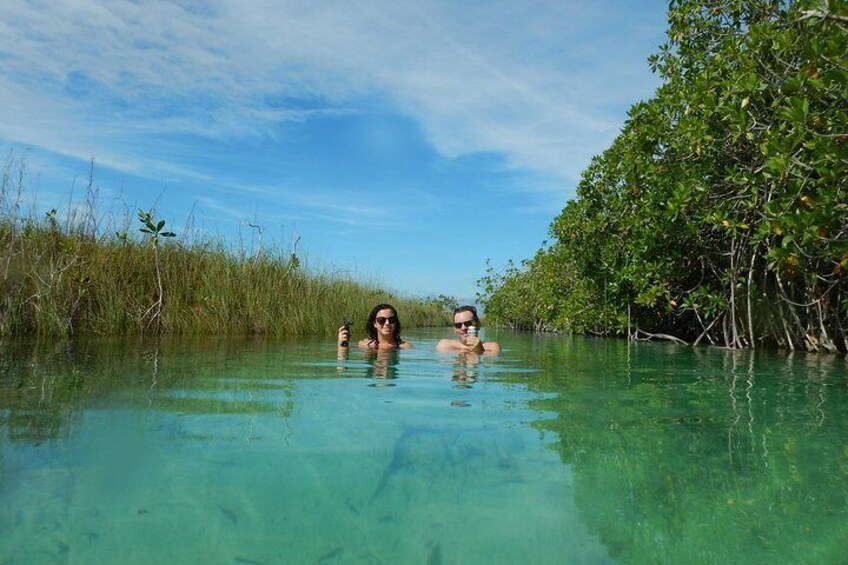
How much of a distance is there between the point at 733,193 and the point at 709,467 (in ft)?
26.1

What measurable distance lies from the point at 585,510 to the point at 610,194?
1172 centimetres

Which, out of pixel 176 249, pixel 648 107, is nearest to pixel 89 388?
pixel 176 249

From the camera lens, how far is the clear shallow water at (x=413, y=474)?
5.51 feet

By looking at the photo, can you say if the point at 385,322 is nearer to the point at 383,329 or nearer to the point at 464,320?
the point at 383,329

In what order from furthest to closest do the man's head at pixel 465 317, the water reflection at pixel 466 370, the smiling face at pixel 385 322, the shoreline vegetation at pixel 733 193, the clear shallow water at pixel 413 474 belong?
1. the smiling face at pixel 385 322
2. the man's head at pixel 465 317
3. the shoreline vegetation at pixel 733 193
4. the water reflection at pixel 466 370
5. the clear shallow water at pixel 413 474

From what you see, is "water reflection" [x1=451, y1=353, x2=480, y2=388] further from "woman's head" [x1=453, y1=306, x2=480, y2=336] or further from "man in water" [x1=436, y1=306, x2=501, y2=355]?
"woman's head" [x1=453, y1=306, x2=480, y2=336]

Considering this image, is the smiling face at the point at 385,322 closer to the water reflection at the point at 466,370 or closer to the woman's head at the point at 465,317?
the woman's head at the point at 465,317

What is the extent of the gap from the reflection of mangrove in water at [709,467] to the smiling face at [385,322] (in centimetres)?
406

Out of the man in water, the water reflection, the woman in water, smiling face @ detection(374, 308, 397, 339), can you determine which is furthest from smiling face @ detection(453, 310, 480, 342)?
smiling face @ detection(374, 308, 397, 339)

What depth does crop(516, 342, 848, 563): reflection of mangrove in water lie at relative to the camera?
1717 millimetres

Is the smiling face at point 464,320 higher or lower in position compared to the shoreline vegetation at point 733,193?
lower

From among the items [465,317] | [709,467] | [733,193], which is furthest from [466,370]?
[733,193]

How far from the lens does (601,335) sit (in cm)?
1642

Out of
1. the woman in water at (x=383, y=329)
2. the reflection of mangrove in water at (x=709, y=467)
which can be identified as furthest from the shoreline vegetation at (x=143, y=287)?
the reflection of mangrove in water at (x=709, y=467)
